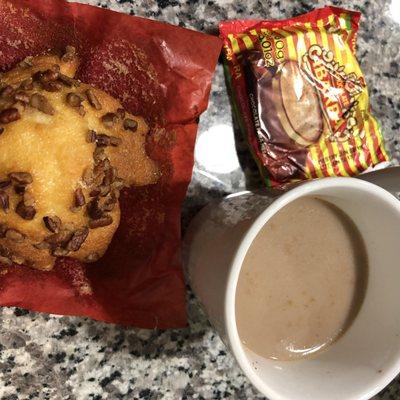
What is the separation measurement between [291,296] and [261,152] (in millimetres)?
228

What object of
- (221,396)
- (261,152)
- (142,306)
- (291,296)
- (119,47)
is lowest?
(221,396)

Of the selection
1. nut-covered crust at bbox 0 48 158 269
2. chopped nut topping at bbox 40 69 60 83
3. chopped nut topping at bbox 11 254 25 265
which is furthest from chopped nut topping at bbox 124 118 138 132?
chopped nut topping at bbox 11 254 25 265

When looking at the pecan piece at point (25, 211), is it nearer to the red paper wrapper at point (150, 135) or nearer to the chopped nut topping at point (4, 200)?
the chopped nut topping at point (4, 200)

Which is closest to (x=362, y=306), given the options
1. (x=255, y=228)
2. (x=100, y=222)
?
(x=255, y=228)

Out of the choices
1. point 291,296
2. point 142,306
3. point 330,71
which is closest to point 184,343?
point 142,306

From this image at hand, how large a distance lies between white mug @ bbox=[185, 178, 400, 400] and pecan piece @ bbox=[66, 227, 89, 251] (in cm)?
14

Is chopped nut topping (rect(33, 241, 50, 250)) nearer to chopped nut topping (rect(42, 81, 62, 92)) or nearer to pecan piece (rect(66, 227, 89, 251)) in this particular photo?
pecan piece (rect(66, 227, 89, 251))

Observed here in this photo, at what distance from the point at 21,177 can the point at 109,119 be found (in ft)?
0.43

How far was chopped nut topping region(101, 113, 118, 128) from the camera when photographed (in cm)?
72

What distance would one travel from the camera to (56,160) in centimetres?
68

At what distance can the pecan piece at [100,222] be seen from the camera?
736 mm

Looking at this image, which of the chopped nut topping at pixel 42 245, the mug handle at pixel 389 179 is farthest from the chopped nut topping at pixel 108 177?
the mug handle at pixel 389 179

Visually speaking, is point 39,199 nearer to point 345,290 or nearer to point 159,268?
point 159,268

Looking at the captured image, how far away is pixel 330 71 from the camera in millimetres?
868
